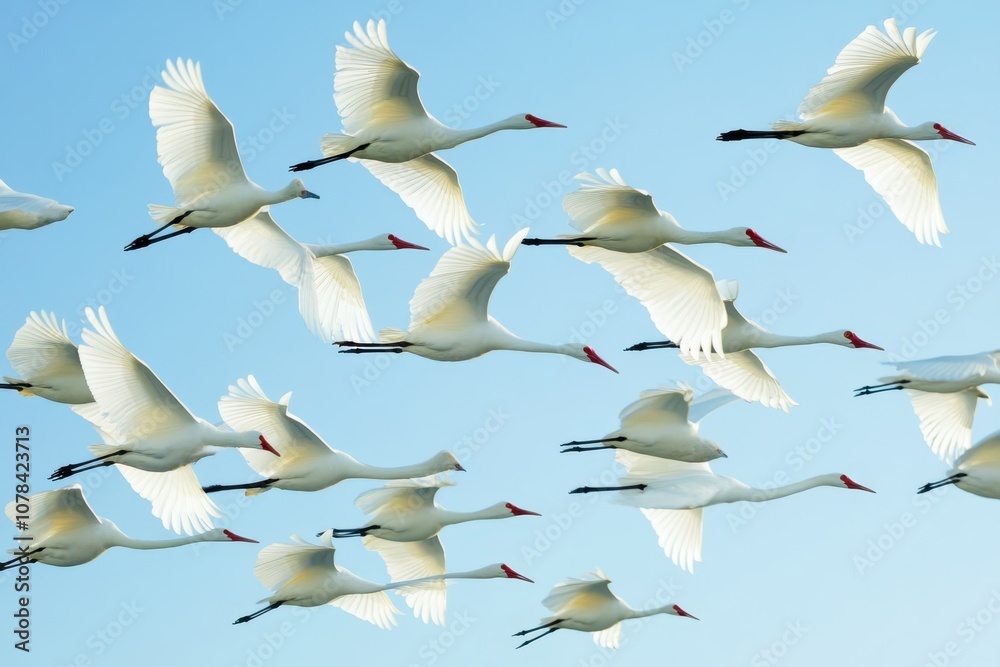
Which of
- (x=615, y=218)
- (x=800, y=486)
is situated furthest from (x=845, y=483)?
(x=615, y=218)

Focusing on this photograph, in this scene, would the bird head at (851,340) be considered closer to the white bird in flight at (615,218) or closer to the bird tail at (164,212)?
the white bird in flight at (615,218)

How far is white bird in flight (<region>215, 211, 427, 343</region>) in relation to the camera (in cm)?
2405

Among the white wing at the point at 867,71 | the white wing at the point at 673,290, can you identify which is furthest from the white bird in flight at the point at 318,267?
the white wing at the point at 867,71

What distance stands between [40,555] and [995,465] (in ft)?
40.2

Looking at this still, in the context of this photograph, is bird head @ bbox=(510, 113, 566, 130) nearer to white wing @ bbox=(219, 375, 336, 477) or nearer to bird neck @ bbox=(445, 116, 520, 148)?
bird neck @ bbox=(445, 116, 520, 148)

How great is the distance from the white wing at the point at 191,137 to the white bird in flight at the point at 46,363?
289 cm

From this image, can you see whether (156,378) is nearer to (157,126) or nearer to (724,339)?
(157,126)

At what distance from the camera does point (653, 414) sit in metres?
23.4

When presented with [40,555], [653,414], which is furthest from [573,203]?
[40,555]

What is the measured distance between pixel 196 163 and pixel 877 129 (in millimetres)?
8240

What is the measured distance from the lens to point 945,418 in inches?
1016

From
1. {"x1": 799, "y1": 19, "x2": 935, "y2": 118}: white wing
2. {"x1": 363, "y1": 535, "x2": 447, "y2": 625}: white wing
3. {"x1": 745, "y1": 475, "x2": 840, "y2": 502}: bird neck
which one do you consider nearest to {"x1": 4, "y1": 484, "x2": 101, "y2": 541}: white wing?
{"x1": 363, "y1": 535, "x2": 447, "y2": 625}: white wing

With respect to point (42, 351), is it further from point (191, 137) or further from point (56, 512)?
point (191, 137)

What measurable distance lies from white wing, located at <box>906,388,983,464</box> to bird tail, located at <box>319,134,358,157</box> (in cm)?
914
